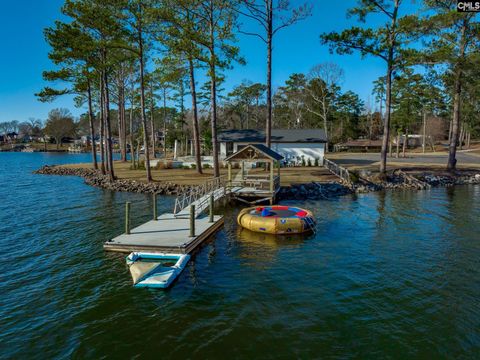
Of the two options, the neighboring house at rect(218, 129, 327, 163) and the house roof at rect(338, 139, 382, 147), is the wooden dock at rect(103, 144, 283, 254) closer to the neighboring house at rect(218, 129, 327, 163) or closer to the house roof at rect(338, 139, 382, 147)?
the neighboring house at rect(218, 129, 327, 163)

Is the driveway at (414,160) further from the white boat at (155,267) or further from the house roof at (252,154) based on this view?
the white boat at (155,267)

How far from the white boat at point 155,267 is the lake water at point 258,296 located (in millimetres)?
286

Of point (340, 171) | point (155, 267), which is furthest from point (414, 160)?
point (155, 267)

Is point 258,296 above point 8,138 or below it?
below

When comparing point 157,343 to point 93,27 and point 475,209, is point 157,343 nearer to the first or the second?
point 475,209

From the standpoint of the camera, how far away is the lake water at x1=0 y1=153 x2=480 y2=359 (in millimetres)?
7738

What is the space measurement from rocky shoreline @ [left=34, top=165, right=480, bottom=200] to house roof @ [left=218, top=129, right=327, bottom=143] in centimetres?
1132

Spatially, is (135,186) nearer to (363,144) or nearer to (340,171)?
(340,171)

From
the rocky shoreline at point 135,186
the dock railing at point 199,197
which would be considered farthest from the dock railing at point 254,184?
the rocky shoreline at point 135,186

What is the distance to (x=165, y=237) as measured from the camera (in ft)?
46.9

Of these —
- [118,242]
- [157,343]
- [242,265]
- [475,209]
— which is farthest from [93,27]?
[475,209]

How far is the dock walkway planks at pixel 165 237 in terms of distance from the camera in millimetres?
13148

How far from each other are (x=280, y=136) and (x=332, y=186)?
17032 mm

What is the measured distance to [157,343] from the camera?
7770 mm
